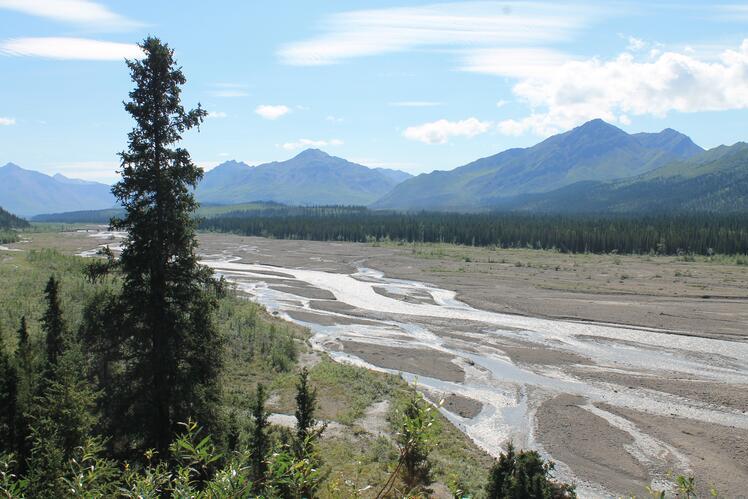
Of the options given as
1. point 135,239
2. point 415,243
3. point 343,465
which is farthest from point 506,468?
point 415,243

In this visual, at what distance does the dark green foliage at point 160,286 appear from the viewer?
1477 cm

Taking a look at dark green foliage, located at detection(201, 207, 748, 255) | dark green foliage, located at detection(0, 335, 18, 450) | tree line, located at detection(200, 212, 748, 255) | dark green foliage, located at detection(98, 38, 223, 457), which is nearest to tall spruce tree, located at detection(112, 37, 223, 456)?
dark green foliage, located at detection(98, 38, 223, 457)

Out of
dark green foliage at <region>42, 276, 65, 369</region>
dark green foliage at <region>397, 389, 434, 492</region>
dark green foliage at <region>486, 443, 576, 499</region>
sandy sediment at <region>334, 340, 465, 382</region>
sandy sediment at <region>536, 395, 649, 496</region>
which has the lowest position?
sandy sediment at <region>536, 395, 649, 496</region>

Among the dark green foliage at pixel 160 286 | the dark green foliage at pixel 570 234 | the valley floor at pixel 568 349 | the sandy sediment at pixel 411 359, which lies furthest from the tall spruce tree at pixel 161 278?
the dark green foliage at pixel 570 234

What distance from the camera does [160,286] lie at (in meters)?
15.1

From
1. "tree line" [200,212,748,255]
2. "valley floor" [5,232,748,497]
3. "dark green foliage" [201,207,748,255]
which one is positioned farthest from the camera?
"dark green foliage" [201,207,748,255]

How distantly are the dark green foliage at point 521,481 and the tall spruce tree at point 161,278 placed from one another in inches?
Answer: 342

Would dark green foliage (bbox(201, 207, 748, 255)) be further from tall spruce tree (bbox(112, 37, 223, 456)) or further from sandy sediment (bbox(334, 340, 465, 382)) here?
tall spruce tree (bbox(112, 37, 223, 456))

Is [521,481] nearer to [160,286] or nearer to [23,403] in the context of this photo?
[160,286]

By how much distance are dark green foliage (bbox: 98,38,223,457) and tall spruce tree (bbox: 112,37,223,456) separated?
27 mm

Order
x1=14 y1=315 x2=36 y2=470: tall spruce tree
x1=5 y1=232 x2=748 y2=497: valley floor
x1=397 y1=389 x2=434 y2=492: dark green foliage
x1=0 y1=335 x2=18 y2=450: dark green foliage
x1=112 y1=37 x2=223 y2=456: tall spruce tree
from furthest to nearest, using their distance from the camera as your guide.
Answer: x1=5 y1=232 x2=748 y2=497: valley floor < x1=0 y1=335 x2=18 y2=450: dark green foliage < x1=14 y1=315 x2=36 y2=470: tall spruce tree < x1=112 y1=37 x2=223 y2=456: tall spruce tree < x1=397 y1=389 x2=434 y2=492: dark green foliage

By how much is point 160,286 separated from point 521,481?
11.8 metres

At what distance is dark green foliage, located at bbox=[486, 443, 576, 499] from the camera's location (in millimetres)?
14883

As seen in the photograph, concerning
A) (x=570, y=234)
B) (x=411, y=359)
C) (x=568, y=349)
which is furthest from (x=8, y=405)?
(x=570, y=234)
